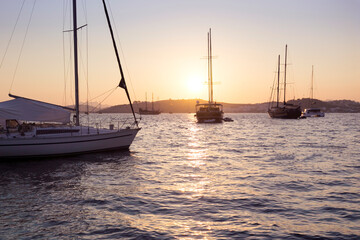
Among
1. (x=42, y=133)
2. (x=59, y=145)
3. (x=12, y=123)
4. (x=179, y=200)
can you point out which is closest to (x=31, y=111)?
(x=42, y=133)

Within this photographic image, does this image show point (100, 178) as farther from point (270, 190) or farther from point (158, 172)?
point (270, 190)

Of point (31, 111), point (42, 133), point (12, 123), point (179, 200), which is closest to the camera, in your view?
point (179, 200)

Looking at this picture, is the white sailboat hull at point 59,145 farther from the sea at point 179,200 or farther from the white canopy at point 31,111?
the white canopy at point 31,111

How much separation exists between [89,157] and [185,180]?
9987 millimetres

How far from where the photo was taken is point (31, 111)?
21047 mm

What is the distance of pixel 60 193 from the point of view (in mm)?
12797

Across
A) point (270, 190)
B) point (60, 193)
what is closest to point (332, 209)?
point (270, 190)

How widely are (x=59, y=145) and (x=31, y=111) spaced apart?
3.03 m

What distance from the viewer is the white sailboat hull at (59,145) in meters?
20.0

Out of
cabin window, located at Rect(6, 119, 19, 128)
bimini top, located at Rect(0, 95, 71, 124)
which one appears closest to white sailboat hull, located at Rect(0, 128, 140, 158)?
bimini top, located at Rect(0, 95, 71, 124)

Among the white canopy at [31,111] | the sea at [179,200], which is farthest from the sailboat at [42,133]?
the sea at [179,200]

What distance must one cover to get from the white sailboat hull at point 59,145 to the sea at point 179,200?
0.69 m

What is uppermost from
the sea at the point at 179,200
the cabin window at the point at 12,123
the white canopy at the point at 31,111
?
the white canopy at the point at 31,111

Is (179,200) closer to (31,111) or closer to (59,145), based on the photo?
(59,145)
